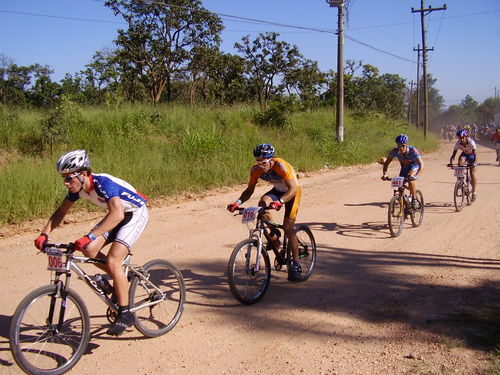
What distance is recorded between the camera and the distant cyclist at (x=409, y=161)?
9273 millimetres

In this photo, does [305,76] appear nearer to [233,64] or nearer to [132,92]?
[233,64]

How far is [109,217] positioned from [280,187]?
8.45 feet

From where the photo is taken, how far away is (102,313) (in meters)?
5.05

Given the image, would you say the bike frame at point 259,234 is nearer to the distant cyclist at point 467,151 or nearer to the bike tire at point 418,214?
the bike tire at point 418,214

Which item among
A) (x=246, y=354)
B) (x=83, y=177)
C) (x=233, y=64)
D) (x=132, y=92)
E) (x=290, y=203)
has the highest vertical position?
(x=233, y=64)

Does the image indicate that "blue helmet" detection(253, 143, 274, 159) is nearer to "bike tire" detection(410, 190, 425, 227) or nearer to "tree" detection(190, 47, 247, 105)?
"bike tire" detection(410, 190, 425, 227)

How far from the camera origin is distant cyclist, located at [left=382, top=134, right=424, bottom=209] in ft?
30.4

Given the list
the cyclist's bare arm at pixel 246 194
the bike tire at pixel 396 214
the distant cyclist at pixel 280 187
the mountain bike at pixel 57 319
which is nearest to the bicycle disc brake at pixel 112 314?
the mountain bike at pixel 57 319

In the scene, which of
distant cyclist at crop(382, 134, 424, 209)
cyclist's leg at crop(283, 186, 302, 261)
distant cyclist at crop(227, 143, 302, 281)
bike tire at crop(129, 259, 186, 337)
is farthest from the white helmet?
distant cyclist at crop(382, 134, 424, 209)

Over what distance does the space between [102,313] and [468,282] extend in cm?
453

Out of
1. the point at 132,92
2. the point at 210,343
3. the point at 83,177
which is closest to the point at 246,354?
the point at 210,343

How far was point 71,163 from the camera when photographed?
13.4 feet

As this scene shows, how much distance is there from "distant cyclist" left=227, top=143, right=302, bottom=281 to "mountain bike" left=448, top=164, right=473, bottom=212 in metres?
6.13

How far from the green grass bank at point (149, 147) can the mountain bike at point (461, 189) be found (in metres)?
5.68
